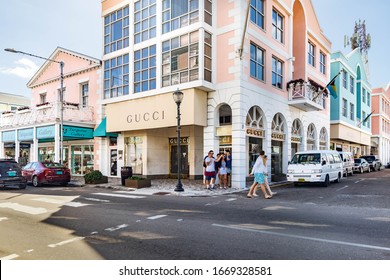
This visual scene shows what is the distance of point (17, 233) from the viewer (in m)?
6.77

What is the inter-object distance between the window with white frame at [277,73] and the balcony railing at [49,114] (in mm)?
13562

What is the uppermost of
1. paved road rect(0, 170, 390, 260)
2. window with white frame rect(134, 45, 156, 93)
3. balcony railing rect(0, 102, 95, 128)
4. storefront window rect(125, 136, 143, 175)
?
window with white frame rect(134, 45, 156, 93)

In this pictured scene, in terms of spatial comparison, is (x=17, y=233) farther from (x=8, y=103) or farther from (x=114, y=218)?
(x=8, y=103)

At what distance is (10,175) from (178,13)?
41.2ft

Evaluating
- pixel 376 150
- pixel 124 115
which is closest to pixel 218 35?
pixel 124 115

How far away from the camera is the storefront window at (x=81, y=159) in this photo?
Answer: 982 inches

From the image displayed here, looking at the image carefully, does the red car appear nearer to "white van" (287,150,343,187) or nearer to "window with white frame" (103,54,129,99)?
"window with white frame" (103,54,129,99)

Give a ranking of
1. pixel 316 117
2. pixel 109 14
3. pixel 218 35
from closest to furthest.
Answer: pixel 218 35 → pixel 109 14 → pixel 316 117

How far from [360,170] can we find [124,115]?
21.8 m

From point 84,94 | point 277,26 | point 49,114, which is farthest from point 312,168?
point 84,94

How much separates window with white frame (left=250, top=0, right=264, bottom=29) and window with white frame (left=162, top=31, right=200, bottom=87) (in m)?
3.75

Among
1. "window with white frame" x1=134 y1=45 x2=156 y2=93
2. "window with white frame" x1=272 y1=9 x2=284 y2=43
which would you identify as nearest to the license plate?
"window with white frame" x1=134 y1=45 x2=156 y2=93

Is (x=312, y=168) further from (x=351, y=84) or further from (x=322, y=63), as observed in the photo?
(x=351, y=84)

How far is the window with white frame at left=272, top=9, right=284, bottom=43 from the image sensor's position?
20719mm
